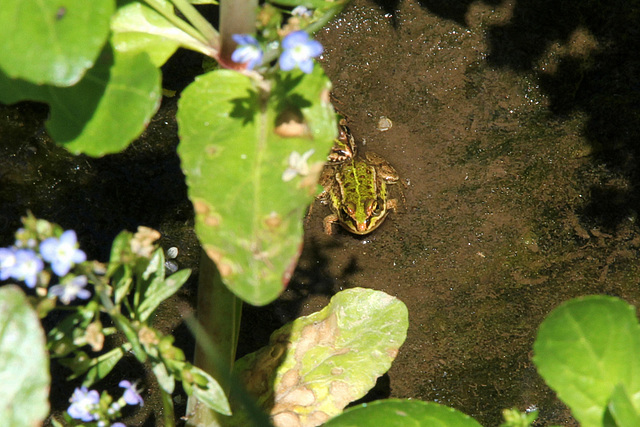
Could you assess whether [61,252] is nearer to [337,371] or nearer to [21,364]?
[21,364]

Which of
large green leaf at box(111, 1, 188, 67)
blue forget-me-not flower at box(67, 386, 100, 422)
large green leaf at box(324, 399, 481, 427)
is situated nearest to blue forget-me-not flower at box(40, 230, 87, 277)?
blue forget-me-not flower at box(67, 386, 100, 422)

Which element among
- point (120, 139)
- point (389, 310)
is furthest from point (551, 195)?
point (120, 139)

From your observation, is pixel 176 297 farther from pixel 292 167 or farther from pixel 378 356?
pixel 292 167

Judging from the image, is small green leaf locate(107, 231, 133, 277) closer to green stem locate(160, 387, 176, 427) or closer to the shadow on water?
green stem locate(160, 387, 176, 427)

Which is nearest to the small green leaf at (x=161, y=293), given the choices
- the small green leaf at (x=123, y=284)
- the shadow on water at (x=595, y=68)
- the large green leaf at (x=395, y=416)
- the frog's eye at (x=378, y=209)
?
the small green leaf at (x=123, y=284)

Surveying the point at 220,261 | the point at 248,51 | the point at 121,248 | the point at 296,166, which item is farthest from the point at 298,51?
the point at 121,248

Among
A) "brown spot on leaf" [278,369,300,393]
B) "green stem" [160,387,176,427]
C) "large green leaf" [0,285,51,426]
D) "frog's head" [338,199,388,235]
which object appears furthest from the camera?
"frog's head" [338,199,388,235]

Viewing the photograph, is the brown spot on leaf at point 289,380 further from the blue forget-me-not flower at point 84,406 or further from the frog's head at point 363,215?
the blue forget-me-not flower at point 84,406
